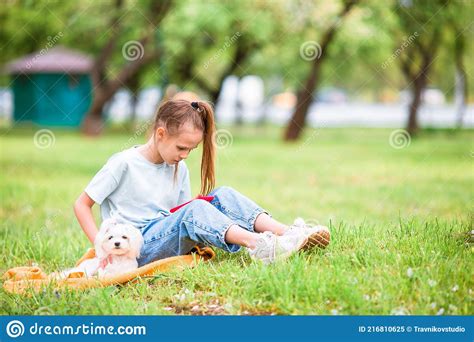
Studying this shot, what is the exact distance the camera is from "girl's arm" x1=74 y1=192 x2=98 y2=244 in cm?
322

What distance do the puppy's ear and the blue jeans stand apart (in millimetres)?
120

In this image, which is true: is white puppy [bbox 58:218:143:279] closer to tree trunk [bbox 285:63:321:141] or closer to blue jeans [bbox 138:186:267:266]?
blue jeans [bbox 138:186:267:266]

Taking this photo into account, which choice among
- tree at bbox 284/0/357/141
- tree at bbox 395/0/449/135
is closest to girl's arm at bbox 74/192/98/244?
tree at bbox 395/0/449/135

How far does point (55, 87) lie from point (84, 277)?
18.4m

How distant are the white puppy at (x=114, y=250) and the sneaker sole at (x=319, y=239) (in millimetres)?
783

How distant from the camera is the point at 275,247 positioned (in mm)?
3084

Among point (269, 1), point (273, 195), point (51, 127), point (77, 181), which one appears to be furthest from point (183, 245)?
point (51, 127)

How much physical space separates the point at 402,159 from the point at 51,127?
1178 cm

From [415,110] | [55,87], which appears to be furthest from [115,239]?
[55,87]

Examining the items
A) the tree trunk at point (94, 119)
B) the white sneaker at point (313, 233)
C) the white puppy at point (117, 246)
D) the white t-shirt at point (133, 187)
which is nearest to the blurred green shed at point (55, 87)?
the tree trunk at point (94, 119)

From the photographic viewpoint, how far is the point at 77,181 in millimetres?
7668

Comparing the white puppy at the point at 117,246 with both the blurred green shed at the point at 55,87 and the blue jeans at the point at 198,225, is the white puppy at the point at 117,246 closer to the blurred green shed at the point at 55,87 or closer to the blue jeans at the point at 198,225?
the blue jeans at the point at 198,225

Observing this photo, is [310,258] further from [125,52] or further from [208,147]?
[125,52]
